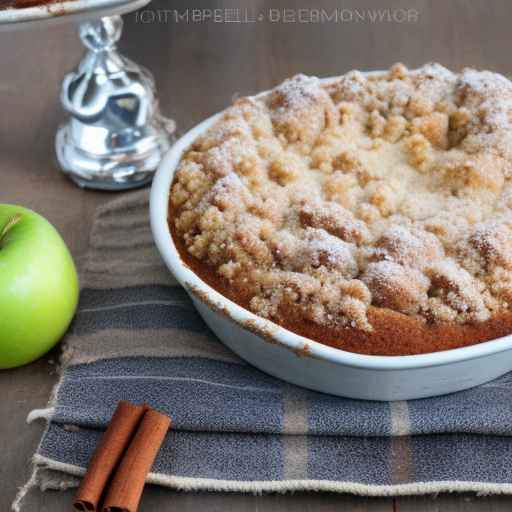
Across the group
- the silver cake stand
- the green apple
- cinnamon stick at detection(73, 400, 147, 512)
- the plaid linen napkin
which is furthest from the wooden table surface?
cinnamon stick at detection(73, 400, 147, 512)

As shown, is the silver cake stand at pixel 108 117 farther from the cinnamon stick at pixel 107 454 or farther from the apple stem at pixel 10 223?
the cinnamon stick at pixel 107 454

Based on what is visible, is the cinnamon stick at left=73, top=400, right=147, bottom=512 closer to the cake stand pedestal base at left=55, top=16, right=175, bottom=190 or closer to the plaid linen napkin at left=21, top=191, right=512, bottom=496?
the plaid linen napkin at left=21, top=191, right=512, bottom=496

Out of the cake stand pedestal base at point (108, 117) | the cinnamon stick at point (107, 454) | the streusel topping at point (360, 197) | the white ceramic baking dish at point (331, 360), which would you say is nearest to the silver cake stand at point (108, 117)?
the cake stand pedestal base at point (108, 117)

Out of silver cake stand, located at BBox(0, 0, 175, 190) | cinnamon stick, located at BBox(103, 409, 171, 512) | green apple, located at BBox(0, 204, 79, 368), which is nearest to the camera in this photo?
cinnamon stick, located at BBox(103, 409, 171, 512)

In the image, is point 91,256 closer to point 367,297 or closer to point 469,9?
point 367,297

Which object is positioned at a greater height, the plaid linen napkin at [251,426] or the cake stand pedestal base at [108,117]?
the cake stand pedestal base at [108,117]

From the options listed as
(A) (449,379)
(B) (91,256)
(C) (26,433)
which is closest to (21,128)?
(B) (91,256)

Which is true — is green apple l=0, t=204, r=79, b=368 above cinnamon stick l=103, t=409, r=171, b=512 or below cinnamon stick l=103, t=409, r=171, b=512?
above
